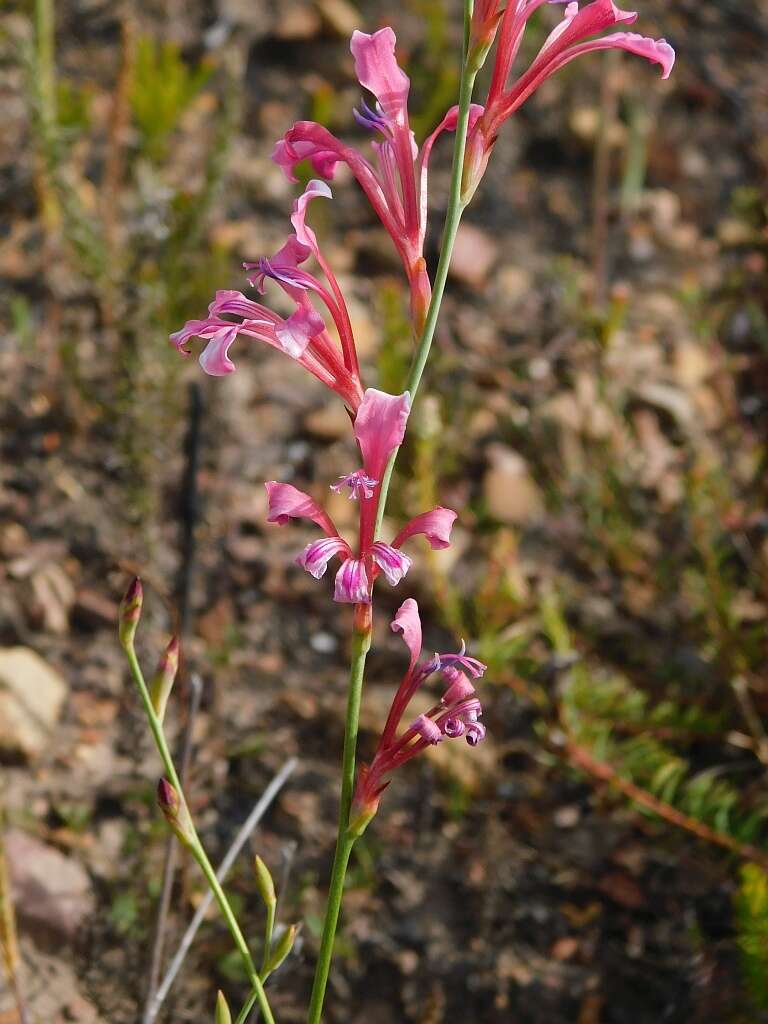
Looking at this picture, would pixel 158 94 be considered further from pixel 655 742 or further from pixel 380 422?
pixel 380 422

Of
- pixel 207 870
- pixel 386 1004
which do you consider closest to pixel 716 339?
pixel 386 1004

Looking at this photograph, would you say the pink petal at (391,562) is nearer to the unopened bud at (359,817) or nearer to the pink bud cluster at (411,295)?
the pink bud cluster at (411,295)

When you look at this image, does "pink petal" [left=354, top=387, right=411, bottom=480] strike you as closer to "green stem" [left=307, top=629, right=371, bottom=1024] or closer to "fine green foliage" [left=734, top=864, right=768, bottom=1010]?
"green stem" [left=307, top=629, right=371, bottom=1024]

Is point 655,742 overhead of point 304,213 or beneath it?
beneath

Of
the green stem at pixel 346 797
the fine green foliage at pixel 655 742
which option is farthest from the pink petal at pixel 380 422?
the fine green foliage at pixel 655 742

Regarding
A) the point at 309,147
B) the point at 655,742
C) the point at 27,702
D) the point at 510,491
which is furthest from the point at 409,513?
the point at 309,147

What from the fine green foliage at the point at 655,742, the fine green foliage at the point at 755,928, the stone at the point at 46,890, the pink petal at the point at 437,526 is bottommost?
the stone at the point at 46,890

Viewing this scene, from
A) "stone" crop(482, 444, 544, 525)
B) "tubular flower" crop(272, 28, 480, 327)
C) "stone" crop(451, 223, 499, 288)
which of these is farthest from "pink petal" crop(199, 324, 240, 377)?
"stone" crop(451, 223, 499, 288)
